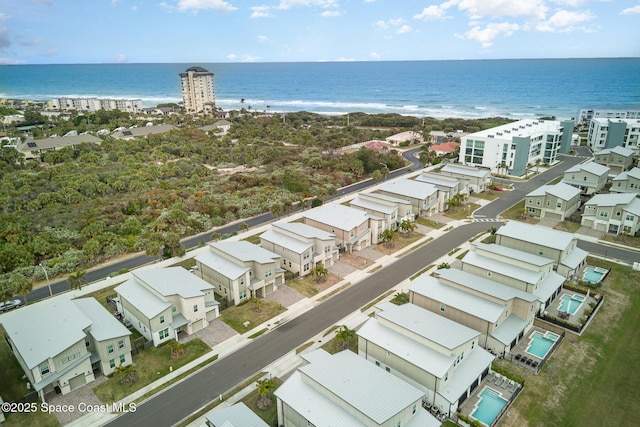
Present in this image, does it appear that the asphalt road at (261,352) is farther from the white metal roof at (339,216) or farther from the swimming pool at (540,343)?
the swimming pool at (540,343)

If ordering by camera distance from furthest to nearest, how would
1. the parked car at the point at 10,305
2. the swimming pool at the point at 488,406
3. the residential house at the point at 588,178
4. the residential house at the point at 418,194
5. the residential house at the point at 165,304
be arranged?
the residential house at the point at 588,178 → the residential house at the point at 418,194 → the parked car at the point at 10,305 → the residential house at the point at 165,304 → the swimming pool at the point at 488,406

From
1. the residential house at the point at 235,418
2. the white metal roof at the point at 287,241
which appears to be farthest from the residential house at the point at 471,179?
the residential house at the point at 235,418

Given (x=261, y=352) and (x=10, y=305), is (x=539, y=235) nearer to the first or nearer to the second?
(x=261, y=352)

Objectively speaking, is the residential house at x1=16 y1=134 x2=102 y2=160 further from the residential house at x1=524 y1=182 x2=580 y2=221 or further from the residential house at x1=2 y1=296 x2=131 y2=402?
the residential house at x1=524 y1=182 x2=580 y2=221

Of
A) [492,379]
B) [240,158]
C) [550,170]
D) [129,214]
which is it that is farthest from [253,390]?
[550,170]

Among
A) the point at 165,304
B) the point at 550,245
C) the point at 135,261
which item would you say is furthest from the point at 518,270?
the point at 135,261

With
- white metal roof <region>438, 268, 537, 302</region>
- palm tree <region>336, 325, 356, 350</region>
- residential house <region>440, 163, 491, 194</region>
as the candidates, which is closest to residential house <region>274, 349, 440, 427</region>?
palm tree <region>336, 325, 356, 350</region>
